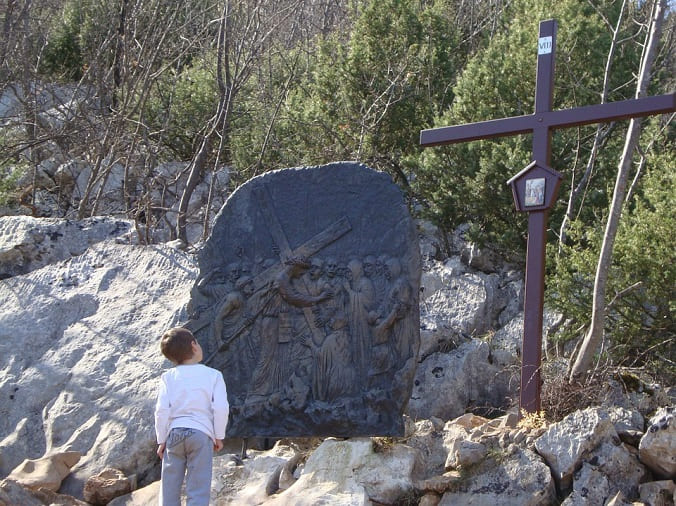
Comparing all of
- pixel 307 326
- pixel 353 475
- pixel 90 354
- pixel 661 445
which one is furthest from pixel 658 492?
pixel 90 354

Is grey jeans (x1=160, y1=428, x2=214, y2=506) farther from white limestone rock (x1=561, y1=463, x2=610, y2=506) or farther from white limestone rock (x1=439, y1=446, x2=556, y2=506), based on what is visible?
white limestone rock (x1=561, y1=463, x2=610, y2=506)

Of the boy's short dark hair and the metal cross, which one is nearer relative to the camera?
the boy's short dark hair

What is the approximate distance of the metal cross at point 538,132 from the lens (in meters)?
6.20

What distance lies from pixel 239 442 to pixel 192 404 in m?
2.04

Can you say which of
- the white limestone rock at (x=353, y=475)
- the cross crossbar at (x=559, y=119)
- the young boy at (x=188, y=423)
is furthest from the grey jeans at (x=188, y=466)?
the cross crossbar at (x=559, y=119)

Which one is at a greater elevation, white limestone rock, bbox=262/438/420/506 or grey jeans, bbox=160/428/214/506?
grey jeans, bbox=160/428/214/506

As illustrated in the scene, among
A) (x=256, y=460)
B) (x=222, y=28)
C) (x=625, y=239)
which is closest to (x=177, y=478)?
(x=256, y=460)

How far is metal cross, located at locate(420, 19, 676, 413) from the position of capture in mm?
6203

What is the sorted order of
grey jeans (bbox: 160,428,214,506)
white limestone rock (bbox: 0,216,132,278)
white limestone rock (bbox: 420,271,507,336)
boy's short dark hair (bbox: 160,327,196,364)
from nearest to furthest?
grey jeans (bbox: 160,428,214,506) → boy's short dark hair (bbox: 160,327,196,364) → white limestone rock (bbox: 0,216,132,278) → white limestone rock (bbox: 420,271,507,336)

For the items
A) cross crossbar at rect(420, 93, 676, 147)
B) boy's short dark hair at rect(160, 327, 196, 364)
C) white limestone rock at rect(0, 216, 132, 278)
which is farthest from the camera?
white limestone rock at rect(0, 216, 132, 278)

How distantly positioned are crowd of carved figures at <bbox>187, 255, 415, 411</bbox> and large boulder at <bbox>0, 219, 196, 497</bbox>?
779 millimetres

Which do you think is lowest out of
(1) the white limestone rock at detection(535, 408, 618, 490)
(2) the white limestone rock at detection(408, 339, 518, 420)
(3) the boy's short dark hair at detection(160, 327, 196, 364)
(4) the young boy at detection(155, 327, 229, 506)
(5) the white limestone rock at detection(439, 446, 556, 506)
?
(2) the white limestone rock at detection(408, 339, 518, 420)

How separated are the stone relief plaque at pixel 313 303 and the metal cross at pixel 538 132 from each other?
737mm

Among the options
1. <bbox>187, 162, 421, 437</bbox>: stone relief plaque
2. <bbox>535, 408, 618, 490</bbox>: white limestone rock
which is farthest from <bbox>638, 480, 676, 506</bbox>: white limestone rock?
<bbox>187, 162, 421, 437</bbox>: stone relief plaque
